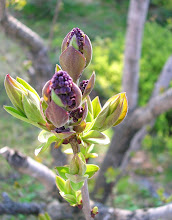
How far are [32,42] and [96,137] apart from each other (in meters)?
1.41

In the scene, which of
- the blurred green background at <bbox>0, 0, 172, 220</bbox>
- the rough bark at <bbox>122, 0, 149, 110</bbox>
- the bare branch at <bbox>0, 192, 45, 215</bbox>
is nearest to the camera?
the bare branch at <bbox>0, 192, 45, 215</bbox>

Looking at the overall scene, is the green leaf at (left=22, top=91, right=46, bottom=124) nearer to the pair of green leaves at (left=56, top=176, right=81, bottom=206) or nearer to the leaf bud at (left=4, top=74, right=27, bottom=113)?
the leaf bud at (left=4, top=74, right=27, bottom=113)

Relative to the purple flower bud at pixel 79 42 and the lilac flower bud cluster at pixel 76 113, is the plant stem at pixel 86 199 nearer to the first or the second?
the lilac flower bud cluster at pixel 76 113

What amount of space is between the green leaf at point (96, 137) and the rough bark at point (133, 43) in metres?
1.39

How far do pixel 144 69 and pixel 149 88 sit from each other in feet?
1.17

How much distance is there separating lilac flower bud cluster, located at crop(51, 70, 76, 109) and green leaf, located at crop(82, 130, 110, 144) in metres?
0.10

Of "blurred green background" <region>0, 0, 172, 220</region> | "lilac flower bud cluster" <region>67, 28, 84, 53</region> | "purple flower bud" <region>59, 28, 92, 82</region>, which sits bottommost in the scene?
"blurred green background" <region>0, 0, 172, 220</region>

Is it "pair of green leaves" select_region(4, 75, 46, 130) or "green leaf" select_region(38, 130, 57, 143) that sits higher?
"pair of green leaves" select_region(4, 75, 46, 130)

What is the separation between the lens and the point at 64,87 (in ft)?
1.48

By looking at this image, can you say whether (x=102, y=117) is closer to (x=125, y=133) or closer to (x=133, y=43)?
(x=133, y=43)

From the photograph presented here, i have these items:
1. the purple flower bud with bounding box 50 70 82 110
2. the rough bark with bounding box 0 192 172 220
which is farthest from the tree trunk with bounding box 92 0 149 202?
the purple flower bud with bounding box 50 70 82 110

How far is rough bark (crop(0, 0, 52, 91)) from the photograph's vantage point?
165cm

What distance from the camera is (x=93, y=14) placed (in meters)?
7.37

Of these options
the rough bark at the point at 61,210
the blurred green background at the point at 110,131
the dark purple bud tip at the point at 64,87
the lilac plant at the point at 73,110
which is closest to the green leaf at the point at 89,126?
the lilac plant at the point at 73,110
